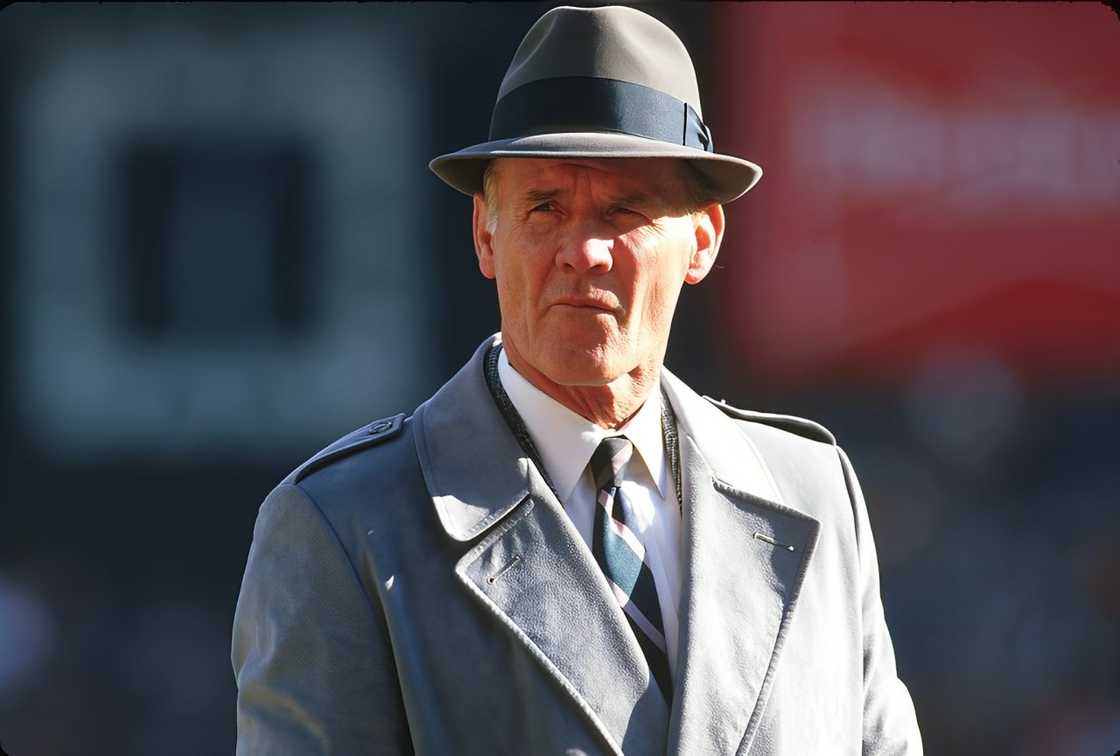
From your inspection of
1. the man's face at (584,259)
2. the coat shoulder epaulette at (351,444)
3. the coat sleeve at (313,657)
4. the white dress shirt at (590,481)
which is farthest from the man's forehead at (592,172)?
the coat sleeve at (313,657)

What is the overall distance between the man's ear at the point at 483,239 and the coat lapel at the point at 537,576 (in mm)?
219

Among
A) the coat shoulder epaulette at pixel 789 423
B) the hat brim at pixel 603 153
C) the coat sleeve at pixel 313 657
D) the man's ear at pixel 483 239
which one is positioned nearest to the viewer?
the coat sleeve at pixel 313 657

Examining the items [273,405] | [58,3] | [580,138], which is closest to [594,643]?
[580,138]

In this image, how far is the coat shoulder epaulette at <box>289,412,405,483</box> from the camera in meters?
1.76

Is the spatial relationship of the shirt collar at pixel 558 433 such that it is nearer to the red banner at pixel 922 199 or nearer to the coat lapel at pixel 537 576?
the coat lapel at pixel 537 576

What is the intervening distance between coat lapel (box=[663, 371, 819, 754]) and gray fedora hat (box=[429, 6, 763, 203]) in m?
0.40

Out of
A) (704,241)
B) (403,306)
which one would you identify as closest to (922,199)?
(403,306)

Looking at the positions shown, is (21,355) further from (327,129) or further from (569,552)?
(569,552)

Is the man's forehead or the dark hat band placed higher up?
the dark hat band

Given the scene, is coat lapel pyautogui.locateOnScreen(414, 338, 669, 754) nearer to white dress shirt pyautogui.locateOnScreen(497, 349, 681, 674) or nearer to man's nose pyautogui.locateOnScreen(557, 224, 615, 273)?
white dress shirt pyautogui.locateOnScreen(497, 349, 681, 674)

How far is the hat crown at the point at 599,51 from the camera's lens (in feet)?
5.93

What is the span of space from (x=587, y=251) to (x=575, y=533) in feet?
1.23

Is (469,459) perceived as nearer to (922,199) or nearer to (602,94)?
(602,94)

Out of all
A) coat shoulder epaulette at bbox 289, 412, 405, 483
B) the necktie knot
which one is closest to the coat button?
coat shoulder epaulette at bbox 289, 412, 405, 483
